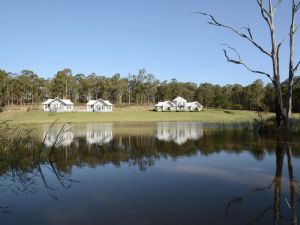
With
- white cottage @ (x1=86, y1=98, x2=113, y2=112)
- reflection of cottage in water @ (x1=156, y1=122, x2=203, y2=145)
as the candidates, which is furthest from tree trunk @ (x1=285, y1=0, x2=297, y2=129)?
white cottage @ (x1=86, y1=98, x2=113, y2=112)

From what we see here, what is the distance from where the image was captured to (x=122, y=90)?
12838 cm

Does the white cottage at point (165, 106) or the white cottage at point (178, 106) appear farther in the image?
the white cottage at point (178, 106)

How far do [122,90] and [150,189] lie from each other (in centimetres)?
12110

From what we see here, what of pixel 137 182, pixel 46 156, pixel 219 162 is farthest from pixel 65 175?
pixel 219 162

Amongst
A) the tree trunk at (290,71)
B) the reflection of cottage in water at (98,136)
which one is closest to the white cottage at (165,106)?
the reflection of cottage in water at (98,136)

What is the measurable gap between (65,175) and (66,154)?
15.4ft

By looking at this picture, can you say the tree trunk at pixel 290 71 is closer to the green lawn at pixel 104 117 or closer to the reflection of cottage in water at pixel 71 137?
the reflection of cottage in water at pixel 71 137

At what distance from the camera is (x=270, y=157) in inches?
525

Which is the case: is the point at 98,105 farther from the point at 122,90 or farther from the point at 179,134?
the point at 179,134

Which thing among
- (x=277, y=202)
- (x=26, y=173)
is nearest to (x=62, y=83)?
(x=26, y=173)

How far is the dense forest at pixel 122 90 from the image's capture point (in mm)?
105625

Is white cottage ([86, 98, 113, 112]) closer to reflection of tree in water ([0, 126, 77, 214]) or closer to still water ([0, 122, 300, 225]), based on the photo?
still water ([0, 122, 300, 225])

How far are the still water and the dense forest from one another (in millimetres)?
91583

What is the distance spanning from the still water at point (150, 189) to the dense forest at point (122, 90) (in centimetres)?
9158
